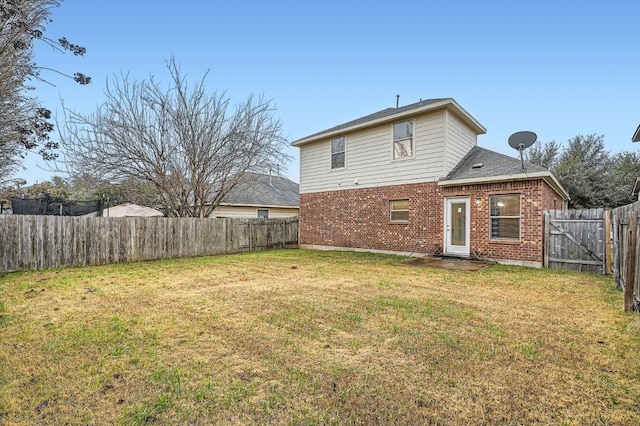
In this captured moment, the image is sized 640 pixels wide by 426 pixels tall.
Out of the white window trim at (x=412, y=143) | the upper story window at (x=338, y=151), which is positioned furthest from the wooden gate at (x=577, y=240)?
the upper story window at (x=338, y=151)

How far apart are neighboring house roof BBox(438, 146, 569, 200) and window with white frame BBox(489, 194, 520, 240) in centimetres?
65

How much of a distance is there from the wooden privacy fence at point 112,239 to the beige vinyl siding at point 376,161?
343cm

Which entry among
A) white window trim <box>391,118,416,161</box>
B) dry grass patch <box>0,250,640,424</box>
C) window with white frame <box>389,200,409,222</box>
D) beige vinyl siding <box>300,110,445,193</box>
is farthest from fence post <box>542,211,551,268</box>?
white window trim <box>391,118,416,161</box>

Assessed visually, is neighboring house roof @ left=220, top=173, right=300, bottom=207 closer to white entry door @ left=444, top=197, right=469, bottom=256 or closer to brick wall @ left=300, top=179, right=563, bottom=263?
brick wall @ left=300, top=179, right=563, bottom=263

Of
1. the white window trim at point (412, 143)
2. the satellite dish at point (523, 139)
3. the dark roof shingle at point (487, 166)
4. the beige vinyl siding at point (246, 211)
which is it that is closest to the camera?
the dark roof shingle at point (487, 166)

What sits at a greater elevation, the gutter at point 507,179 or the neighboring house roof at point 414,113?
the neighboring house roof at point 414,113

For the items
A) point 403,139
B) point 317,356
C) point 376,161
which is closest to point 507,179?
point 403,139

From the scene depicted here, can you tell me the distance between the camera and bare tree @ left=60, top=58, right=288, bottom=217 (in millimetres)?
10359

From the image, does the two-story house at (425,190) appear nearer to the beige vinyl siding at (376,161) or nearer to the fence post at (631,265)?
the beige vinyl siding at (376,161)

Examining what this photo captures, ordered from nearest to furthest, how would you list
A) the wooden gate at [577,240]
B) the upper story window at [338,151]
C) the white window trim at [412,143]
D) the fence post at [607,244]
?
1. the fence post at [607,244]
2. the wooden gate at [577,240]
3. the white window trim at [412,143]
4. the upper story window at [338,151]

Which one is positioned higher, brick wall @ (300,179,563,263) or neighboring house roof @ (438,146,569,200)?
neighboring house roof @ (438,146,569,200)

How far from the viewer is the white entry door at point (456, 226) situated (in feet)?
32.0

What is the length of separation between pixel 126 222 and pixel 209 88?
5690mm

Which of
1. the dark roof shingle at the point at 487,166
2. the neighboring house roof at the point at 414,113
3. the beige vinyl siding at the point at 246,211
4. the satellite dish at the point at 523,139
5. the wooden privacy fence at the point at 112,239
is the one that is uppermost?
the neighboring house roof at the point at 414,113
